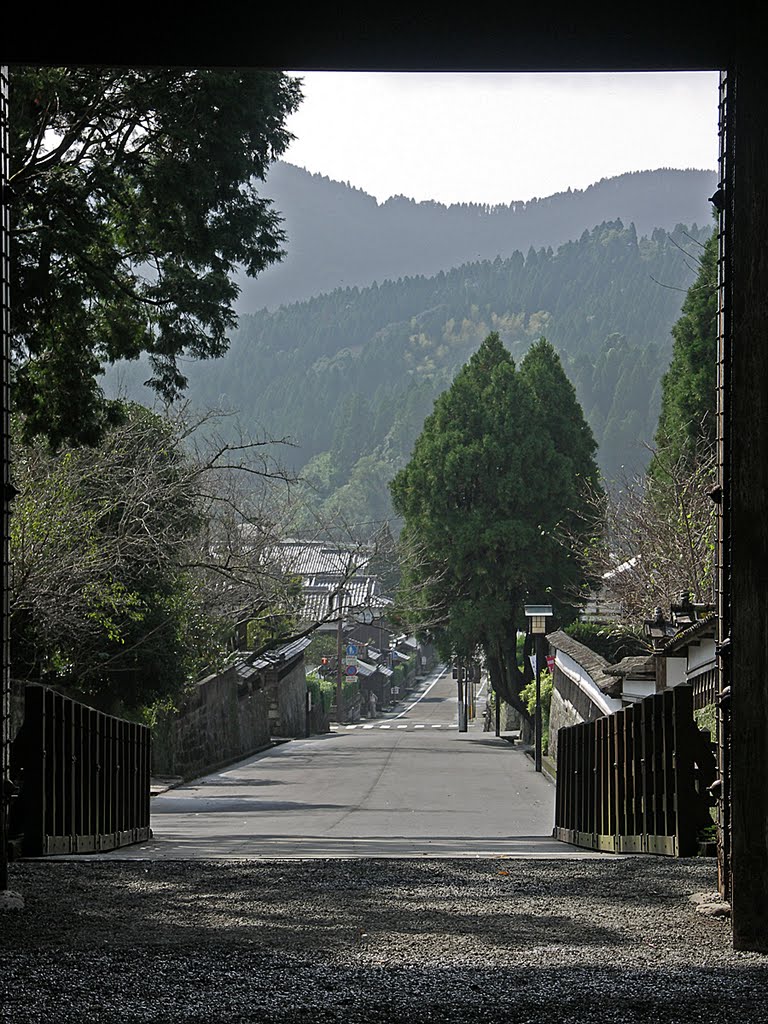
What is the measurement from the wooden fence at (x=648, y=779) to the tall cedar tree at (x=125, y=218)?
16.6 ft

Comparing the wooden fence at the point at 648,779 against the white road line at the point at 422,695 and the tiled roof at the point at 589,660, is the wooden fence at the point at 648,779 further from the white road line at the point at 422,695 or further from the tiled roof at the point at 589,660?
the white road line at the point at 422,695

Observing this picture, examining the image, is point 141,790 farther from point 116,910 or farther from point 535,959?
point 535,959

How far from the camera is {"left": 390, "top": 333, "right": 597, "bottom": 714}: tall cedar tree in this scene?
124 ft

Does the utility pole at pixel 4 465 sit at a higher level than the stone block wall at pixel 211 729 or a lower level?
higher

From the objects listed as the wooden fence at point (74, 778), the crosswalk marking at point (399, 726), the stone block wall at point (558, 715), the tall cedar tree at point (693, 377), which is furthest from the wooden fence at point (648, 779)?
the crosswalk marking at point (399, 726)

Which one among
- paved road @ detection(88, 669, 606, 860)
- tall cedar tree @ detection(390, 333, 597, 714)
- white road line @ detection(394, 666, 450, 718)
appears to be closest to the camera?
paved road @ detection(88, 669, 606, 860)

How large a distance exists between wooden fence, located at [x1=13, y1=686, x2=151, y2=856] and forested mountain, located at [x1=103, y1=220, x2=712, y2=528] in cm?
10222

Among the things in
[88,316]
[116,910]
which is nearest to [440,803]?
[88,316]

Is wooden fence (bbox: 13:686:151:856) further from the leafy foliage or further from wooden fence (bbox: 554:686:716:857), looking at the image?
the leafy foliage

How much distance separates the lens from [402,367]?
7096 inches

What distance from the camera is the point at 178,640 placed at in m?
20.3

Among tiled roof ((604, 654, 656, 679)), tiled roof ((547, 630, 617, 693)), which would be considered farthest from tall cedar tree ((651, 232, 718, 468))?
tiled roof ((604, 654, 656, 679))

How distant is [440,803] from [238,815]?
2904mm

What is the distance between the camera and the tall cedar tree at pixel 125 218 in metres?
10.7
